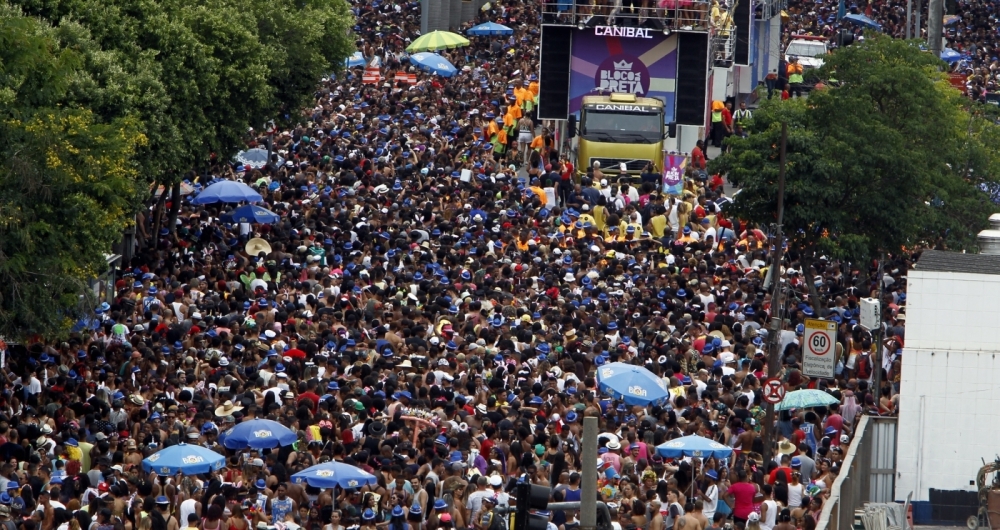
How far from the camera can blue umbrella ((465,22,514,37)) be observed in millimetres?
53812

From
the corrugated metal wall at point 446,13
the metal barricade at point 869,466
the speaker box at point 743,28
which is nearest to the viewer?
the metal barricade at point 869,466

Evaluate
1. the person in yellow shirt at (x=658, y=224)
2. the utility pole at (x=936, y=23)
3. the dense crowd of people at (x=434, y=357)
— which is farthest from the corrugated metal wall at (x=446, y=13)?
the person in yellow shirt at (x=658, y=224)

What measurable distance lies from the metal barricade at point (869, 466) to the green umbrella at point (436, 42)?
2854cm

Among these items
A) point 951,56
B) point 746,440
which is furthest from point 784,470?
point 951,56

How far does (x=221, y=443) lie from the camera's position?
21250 millimetres

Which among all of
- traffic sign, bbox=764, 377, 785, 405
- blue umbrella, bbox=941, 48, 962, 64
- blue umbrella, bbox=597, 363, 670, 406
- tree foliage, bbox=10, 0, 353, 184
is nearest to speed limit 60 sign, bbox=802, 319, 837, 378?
traffic sign, bbox=764, 377, 785, 405

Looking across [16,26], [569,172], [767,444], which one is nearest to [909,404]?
[767,444]

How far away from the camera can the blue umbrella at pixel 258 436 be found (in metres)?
20.5

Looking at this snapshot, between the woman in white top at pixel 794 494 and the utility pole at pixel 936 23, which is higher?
the utility pole at pixel 936 23

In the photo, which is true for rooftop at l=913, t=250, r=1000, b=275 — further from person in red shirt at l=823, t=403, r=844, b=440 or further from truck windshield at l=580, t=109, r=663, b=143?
truck windshield at l=580, t=109, r=663, b=143

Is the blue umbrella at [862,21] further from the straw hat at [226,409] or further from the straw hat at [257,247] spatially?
the straw hat at [226,409]

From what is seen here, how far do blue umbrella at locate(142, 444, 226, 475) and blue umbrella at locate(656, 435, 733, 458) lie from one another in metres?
4.66

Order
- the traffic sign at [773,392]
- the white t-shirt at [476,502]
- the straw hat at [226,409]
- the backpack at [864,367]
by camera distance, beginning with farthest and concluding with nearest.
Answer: the backpack at [864,367] < the traffic sign at [773,392] < the straw hat at [226,409] < the white t-shirt at [476,502]

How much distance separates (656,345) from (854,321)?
4.82 metres
